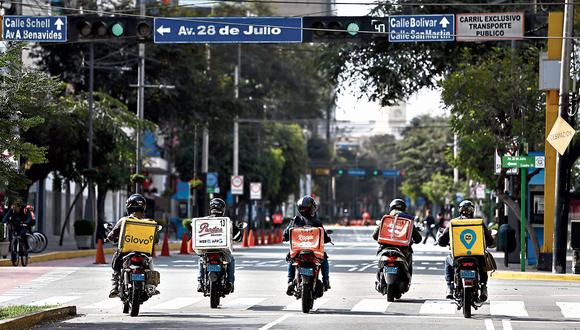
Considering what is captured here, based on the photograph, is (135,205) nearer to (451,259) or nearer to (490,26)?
(451,259)

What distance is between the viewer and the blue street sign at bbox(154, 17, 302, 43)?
3578cm

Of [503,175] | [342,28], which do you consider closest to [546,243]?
[503,175]

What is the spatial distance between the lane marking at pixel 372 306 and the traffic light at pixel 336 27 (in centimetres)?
1249

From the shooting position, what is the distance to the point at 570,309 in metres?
22.4

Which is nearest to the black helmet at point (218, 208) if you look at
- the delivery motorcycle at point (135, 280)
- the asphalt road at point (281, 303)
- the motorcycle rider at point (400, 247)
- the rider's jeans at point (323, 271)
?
the asphalt road at point (281, 303)

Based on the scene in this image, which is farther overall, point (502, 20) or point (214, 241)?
point (502, 20)

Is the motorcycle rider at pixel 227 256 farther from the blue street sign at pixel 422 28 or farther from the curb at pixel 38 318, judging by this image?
the blue street sign at pixel 422 28

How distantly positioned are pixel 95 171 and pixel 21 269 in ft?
52.9

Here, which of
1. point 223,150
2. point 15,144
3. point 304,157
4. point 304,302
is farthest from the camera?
point 304,157

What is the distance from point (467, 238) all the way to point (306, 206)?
251 centimetres

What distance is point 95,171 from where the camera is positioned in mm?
50344

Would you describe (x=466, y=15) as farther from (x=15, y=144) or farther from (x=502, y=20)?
(x=15, y=144)

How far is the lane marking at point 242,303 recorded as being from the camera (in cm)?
2222

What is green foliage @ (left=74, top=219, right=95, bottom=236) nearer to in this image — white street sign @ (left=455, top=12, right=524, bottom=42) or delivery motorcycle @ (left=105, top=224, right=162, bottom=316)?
white street sign @ (left=455, top=12, right=524, bottom=42)
